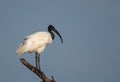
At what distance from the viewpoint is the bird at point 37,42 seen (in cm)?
1681

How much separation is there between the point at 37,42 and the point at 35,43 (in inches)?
11.0

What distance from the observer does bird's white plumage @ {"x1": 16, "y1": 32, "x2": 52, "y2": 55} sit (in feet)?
54.8

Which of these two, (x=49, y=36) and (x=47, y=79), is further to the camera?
(x=49, y=36)

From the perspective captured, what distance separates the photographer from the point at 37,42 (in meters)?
18.1

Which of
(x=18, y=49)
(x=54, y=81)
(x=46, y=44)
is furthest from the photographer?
(x=46, y=44)

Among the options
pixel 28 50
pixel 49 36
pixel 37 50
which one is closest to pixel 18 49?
pixel 28 50

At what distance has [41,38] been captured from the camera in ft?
60.8

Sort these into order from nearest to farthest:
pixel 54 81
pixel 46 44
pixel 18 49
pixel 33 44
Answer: pixel 54 81 < pixel 18 49 < pixel 33 44 < pixel 46 44

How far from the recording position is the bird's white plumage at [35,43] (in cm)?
1672

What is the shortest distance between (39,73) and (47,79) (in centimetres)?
52

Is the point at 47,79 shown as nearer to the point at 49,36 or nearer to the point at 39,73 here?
the point at 39,73

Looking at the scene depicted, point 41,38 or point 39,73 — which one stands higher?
point 41,38

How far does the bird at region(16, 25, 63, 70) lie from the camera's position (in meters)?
16.8

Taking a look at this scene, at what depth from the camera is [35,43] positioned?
1786 cm
